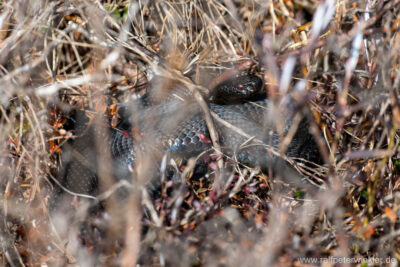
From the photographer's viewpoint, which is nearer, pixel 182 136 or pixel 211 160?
pixel 211 160

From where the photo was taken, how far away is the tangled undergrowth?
2646 mm

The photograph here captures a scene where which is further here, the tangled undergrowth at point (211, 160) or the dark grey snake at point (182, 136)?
the dark grey snake at point (182, 136)

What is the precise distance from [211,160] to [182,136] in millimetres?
591

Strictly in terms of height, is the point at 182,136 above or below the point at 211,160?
below

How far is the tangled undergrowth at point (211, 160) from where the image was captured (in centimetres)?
Result: 265

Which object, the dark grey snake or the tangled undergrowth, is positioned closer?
the tangled undergrowth

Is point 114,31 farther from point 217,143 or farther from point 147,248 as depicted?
point 147,248

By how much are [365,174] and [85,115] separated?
259cm

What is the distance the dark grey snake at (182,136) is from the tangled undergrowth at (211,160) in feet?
0.54

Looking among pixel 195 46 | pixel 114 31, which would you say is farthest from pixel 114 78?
pixel 195 46

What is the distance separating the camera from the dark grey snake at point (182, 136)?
150 inches

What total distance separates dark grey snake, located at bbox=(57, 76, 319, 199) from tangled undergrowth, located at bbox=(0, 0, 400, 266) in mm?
166

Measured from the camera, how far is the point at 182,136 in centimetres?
409

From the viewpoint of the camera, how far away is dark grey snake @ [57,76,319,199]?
380 cm
